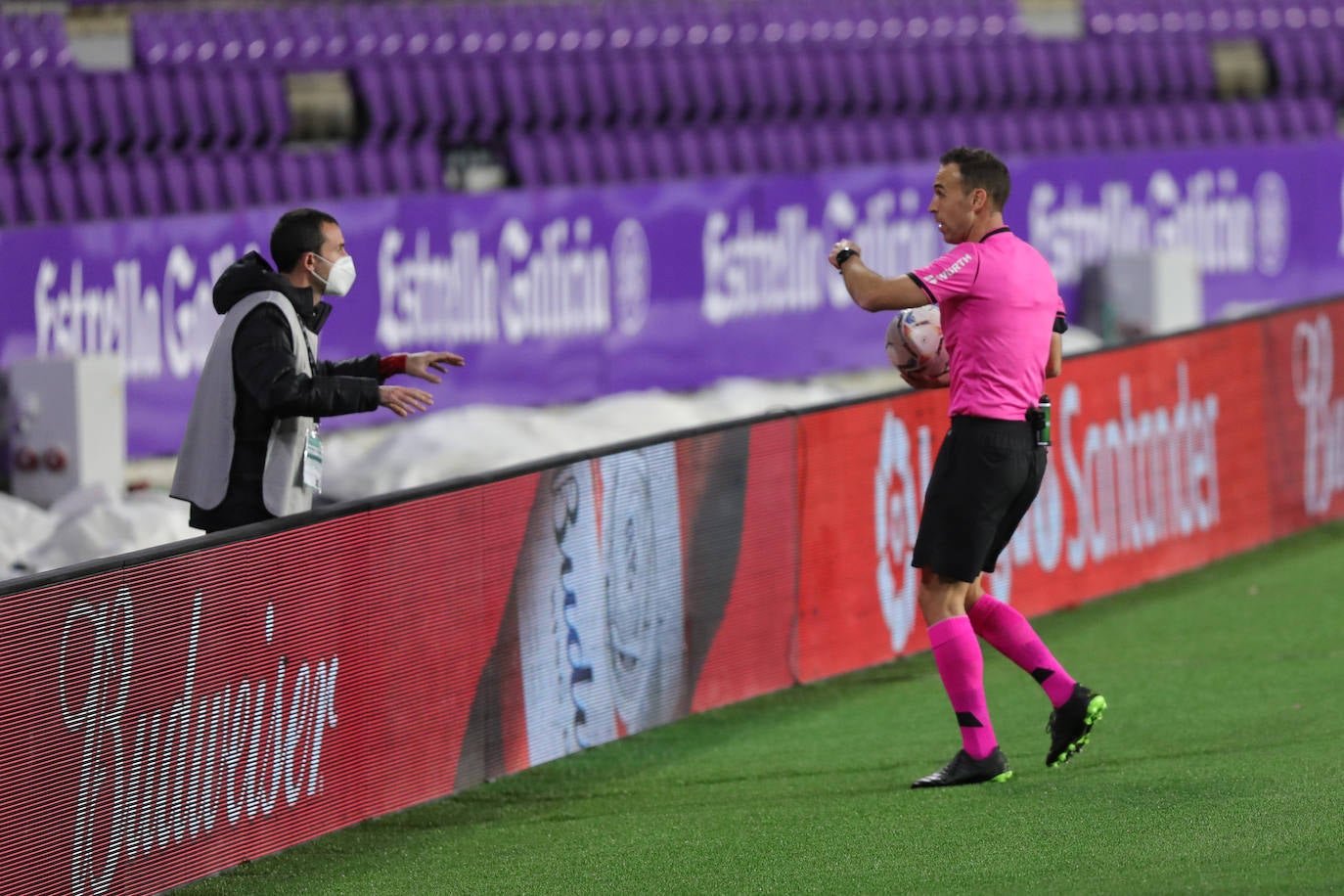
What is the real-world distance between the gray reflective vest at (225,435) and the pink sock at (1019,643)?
7.09 ft

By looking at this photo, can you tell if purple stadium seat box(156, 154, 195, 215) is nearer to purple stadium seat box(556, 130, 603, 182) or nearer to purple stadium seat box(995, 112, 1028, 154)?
purple stadium seat box(556, 130, 603, 182)

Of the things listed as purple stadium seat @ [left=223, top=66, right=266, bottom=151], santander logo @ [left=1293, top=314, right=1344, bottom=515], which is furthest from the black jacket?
purple stadium seat @ [left=223, top=66, right=266, bottom=151]

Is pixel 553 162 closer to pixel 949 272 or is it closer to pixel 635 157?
pixel 635 157

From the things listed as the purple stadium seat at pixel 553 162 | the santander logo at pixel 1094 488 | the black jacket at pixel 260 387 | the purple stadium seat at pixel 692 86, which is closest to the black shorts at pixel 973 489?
the black jacket at pixel 260 387

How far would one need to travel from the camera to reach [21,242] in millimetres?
13156

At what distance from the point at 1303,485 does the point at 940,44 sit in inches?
400

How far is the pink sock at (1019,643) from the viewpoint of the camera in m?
6.31

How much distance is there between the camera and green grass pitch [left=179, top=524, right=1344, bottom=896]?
538cm

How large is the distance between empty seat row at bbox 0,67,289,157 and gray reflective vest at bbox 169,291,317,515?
9790 mm

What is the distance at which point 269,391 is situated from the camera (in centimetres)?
616

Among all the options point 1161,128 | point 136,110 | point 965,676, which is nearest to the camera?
point 965,676

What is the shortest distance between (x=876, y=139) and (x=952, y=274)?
47.4 ft

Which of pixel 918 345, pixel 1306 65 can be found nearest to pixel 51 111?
pixel 918 345

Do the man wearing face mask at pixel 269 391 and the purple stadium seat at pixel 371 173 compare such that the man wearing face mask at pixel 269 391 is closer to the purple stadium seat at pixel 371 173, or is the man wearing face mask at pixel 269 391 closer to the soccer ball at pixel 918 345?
the soccer ball at pixel 918 345
